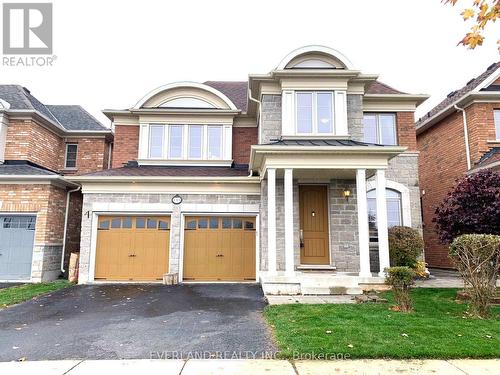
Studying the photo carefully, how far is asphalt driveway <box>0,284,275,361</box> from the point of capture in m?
4.87

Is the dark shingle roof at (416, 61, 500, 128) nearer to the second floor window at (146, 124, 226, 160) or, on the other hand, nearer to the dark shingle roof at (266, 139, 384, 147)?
the dark shingle roof at (266, 139, 384, 147)

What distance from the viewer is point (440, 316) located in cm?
645

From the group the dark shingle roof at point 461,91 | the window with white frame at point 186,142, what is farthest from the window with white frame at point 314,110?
the dark shingle roof at point 461,91

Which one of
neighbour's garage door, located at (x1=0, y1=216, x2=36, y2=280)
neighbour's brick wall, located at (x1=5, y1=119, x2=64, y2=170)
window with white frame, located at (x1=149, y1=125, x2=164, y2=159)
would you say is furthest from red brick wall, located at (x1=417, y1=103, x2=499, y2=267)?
neighbour's brick wall, located at (x1=5, y1=119, x2=64, y2=170)

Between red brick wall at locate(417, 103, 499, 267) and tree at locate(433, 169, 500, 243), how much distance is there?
3.75 meters

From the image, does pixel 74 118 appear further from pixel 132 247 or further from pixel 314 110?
pixel 314 110

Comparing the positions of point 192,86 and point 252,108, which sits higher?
point 192,86

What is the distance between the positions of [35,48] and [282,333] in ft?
42.9

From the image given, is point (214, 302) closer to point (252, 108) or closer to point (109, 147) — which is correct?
point (252, 108)

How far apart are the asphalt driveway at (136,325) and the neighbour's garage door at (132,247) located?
1.43 metres

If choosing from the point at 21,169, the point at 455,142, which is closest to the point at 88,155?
the point at 21,169

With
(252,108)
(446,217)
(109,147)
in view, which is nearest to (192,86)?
(252,108)

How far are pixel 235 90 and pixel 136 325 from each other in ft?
39.1

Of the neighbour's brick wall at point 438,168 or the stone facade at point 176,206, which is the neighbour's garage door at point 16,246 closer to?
the stone facade at point 176,206
